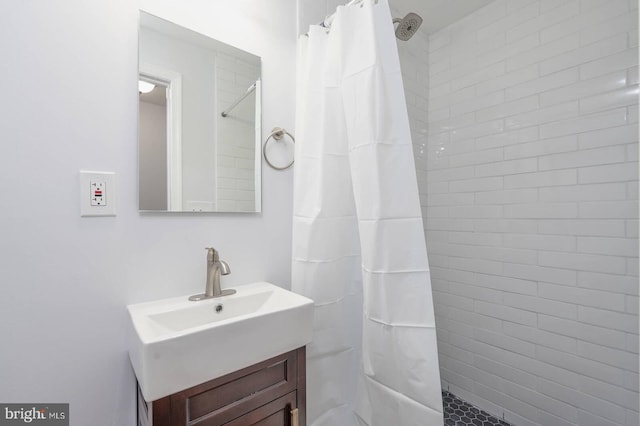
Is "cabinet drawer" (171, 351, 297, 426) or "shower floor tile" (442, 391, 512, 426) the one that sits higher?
"cabinet drawer" (171, 351, 297, 426)

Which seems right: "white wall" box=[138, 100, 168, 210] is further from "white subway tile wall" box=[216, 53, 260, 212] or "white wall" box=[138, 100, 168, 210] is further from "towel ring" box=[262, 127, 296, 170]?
"towel ring" box=[262, 127, 296, 170]

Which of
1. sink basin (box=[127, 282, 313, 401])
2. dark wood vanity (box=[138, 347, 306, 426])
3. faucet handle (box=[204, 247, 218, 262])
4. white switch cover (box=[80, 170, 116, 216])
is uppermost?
white switch cover (box=[80, 170, 116, 216])

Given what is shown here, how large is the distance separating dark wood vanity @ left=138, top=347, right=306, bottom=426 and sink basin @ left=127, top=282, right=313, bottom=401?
4cm

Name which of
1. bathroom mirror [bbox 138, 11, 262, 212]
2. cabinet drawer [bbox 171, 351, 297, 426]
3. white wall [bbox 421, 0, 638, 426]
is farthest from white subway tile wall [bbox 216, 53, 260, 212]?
white wall [bbox 421, 0, 638, 426]

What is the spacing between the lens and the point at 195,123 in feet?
3.61

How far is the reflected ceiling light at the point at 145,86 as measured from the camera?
97 centimetres

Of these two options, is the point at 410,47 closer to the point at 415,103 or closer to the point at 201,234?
the point at 415,103

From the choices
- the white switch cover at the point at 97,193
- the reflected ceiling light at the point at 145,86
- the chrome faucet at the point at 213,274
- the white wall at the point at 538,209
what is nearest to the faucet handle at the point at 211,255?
the chrome faucet at the point at 213,274

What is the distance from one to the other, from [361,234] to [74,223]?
0.93 metres

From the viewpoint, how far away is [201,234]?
1099 mm

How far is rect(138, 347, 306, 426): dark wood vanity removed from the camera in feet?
2.40

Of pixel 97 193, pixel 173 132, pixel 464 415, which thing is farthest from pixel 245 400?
pixel 464 415

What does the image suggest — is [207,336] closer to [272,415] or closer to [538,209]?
[272,415]

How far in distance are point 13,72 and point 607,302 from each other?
243 centimetres
